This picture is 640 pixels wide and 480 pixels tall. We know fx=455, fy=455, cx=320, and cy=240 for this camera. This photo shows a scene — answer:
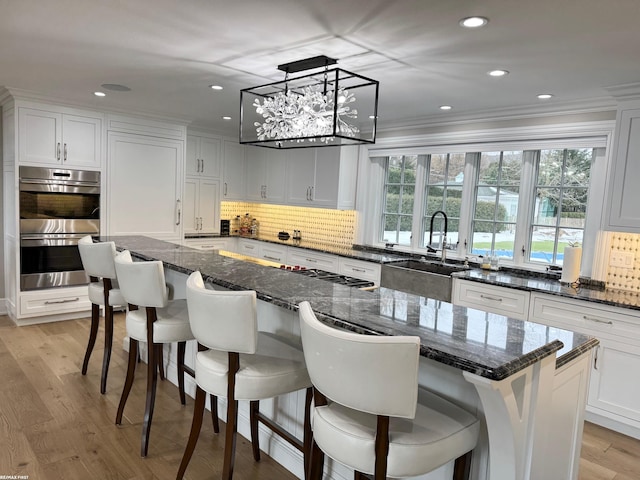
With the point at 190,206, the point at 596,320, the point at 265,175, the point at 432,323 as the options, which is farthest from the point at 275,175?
the point at 432,323

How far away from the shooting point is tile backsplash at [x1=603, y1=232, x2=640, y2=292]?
11.8 feet

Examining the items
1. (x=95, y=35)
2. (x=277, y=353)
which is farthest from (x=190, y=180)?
(x=277, y=353)

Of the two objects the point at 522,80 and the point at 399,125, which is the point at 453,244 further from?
the point at 522,80

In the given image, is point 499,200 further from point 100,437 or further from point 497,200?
point 100,437

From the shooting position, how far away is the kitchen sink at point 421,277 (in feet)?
13.8

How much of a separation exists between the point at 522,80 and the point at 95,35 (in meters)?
2.88

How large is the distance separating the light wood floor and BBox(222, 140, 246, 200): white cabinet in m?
3.44

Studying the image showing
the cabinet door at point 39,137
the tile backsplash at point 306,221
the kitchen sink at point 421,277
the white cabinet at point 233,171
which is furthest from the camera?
the white cabinet at point 233,171

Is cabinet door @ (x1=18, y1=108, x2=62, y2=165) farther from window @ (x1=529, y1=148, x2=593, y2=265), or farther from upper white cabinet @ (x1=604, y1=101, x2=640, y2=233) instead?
upper white cabinet @ (x1=604, y1=101, x2=640, y2=233)

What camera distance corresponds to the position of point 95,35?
278 cm

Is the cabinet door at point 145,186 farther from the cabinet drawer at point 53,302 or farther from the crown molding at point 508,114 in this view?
the crown molding at point 508,114

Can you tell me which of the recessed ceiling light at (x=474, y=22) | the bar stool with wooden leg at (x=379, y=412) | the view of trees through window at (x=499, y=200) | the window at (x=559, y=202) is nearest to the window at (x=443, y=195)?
the view of trees through window at (x=499, y=200)

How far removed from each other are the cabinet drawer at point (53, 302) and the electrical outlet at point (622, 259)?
538 cm

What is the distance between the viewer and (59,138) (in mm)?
4984
